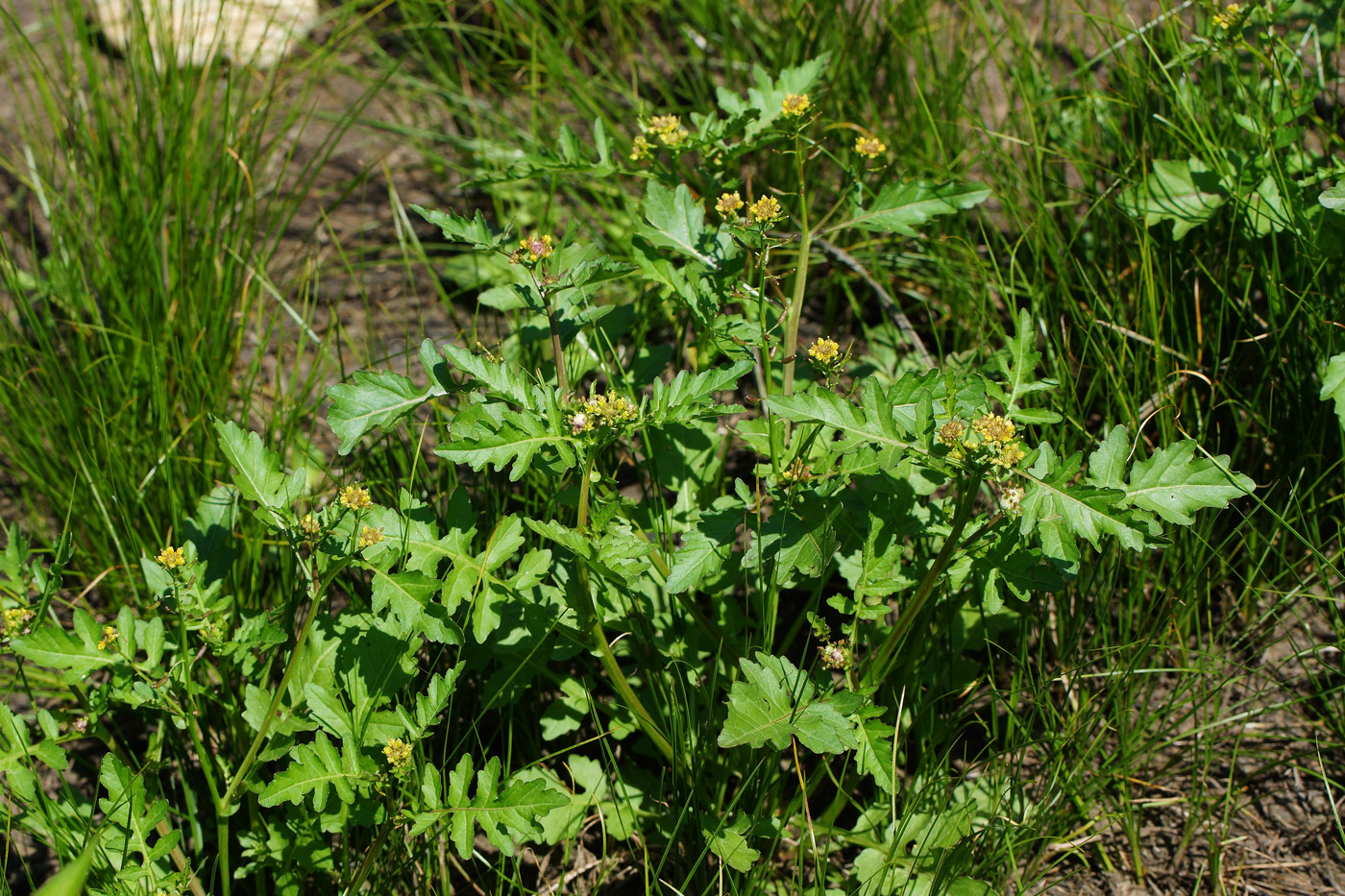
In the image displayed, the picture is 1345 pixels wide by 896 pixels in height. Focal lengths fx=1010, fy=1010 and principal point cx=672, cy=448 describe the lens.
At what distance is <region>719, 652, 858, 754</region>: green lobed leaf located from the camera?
1462 mm

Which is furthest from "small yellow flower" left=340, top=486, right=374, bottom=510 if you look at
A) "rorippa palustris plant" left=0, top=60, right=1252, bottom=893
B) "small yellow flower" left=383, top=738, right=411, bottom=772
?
"small yellow flower" left=383, top=738, right=411, bottom=772

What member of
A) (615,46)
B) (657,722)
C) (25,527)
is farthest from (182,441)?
(615,46)

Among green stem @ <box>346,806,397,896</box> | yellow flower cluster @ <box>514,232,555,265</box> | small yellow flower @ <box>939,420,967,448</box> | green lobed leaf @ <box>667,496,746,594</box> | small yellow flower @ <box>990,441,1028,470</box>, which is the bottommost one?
green stem @ <box>346,806,397,896</box>

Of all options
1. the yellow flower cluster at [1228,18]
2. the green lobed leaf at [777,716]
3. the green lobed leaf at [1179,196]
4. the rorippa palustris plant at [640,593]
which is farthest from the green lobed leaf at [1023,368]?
the yellow flower cluster at [1228,18]

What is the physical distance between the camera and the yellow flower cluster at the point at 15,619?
5.38ft

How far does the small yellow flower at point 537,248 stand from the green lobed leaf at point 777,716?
691 mm

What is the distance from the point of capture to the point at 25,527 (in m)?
2.48

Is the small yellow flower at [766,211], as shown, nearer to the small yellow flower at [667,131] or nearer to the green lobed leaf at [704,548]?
the small yellow flower at [667,131]

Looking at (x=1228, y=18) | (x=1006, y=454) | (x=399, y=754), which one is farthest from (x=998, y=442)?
(x=1228, y=18)

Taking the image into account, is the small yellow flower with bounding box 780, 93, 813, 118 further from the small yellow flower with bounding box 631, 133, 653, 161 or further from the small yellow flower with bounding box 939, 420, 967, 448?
the small yellow flower with bounding box 939, 420, 967, 448

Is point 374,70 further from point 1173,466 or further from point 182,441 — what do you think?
point 1173,466

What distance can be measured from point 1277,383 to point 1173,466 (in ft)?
2.86

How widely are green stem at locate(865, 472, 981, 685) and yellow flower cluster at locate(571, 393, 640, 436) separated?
1.63 ft

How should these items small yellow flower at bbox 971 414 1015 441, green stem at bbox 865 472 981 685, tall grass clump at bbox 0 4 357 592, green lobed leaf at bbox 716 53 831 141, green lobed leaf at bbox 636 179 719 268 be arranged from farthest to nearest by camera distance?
1. tall grass clump at bbox 0 4 357 592
2. green lobed leaf at bbox 716 53 831 141
3. green lobed leaf at bbox 636 179 719 268
4. green stem at bbox 865 472 981 685
5. small yellow flower at bbox 971 414 1015 441
